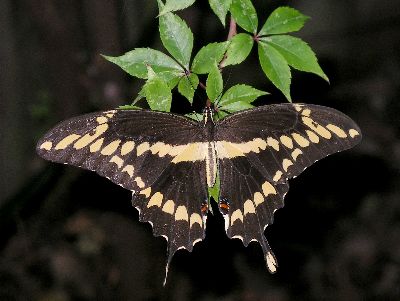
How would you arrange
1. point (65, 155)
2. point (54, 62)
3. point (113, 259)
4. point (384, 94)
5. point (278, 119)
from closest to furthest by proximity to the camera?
1. point (65, 155)
2. point (278, 119)
3. point (54, 62)
4. point (113, 259)
5. point (384, 94)

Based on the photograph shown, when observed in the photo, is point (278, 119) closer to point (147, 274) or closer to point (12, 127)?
point (147, 274)

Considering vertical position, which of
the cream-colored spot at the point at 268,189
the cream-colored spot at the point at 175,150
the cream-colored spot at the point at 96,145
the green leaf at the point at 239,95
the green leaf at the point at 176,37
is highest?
the green leaf at the point at 176,37

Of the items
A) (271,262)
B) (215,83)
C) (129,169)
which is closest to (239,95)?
(215,83)

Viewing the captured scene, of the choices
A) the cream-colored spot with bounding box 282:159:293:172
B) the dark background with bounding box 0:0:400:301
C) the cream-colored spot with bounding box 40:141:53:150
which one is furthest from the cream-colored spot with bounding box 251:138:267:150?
the dark background with bounding box 0:0:400:301

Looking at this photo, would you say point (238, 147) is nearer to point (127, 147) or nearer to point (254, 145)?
point (254, 145)

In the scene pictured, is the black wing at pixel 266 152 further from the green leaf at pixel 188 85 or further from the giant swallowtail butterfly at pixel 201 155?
the green leaf at pixel 188 85

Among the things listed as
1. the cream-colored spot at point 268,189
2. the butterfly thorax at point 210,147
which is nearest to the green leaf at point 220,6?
the butterfly thorax at point 210,147

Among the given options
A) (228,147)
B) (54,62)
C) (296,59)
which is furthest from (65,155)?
(54,62)
